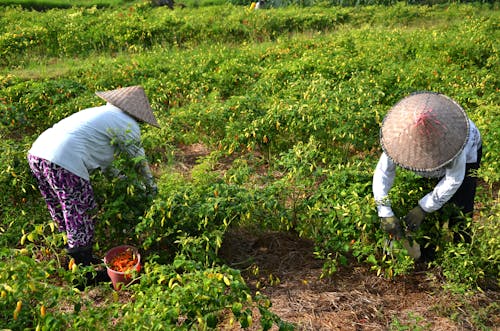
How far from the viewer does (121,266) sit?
311cm

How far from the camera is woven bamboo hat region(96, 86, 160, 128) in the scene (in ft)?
10.9

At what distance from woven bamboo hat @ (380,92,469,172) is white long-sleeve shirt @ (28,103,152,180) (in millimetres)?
1720

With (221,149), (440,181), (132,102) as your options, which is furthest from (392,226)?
(221,149)

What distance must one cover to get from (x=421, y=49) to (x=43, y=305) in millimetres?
6434

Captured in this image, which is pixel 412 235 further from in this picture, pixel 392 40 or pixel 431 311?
pixel 392 40

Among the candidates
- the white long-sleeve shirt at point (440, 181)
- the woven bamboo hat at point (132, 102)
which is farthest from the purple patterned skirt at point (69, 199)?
the white long-sleeve shirt at point (440, 181)

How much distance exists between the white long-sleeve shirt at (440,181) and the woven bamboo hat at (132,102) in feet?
5.46

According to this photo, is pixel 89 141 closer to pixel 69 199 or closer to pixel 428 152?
pixel 69 199

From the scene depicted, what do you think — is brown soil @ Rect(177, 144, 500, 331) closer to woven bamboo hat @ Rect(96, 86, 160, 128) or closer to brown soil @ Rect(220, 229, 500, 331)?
brown soil @ Rect(220, 229, 500, 331)

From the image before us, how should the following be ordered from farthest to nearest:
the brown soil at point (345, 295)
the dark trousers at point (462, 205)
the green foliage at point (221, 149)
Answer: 1. the dark trousers at point (462, 205)
2. the brown soil at point (345, 295)
3. the green foliage at point (221, 149)

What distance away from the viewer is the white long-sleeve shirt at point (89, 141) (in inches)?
120

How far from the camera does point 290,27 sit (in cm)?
1053

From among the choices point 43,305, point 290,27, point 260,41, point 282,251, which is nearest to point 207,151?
point 282,251

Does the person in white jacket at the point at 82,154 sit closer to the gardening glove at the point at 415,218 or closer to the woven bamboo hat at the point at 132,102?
the woven bamboo hat at the point at 132,102
